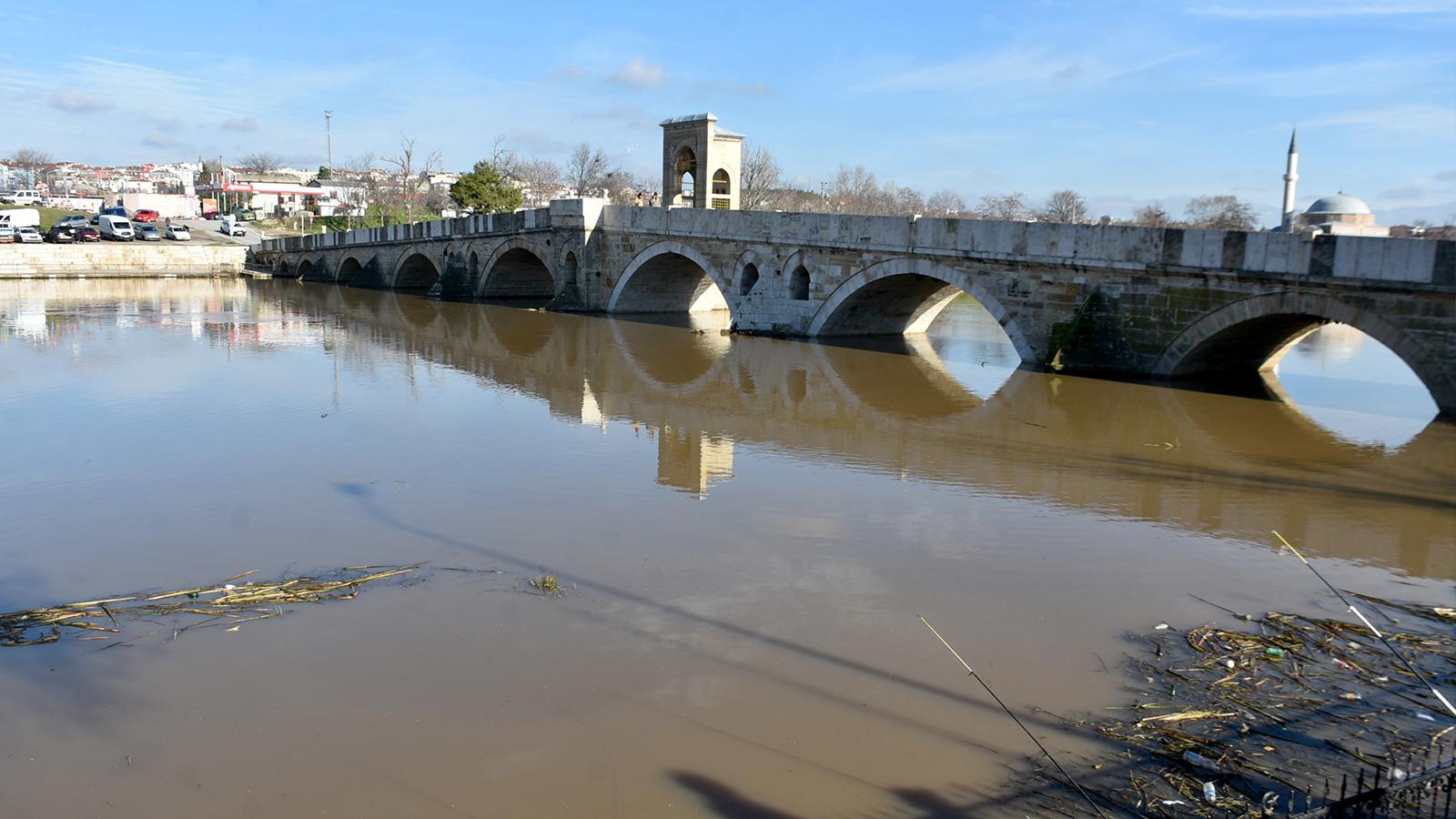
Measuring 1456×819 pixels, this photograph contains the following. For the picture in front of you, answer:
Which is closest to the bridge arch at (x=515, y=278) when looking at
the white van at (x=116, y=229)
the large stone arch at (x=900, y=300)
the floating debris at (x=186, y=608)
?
the large stone arch at (x=900, y=300)

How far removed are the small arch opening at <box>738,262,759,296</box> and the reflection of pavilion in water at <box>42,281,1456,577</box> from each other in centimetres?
141

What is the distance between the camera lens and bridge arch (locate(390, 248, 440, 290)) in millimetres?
32812

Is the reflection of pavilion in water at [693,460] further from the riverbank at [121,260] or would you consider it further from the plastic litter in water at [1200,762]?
the riverbank at [121,260]

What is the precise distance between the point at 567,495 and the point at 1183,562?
181 inches

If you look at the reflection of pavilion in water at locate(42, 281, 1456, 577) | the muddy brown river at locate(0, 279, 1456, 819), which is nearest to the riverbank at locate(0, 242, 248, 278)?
the reflection of pavilion in water at locate(42, 281, 1456, 577)

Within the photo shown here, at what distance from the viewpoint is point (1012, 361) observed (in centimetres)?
1767

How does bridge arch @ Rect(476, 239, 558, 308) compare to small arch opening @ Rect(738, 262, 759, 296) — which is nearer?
small arch opening @ Rect(738, 262, 759, 296)

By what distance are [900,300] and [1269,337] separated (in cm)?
653

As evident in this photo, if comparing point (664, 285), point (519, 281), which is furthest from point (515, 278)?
point (664, 285)

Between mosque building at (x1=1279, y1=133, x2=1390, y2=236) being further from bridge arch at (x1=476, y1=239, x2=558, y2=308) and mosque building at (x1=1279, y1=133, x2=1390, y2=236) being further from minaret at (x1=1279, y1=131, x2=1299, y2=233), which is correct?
bridge arch at (x1=476, y1=239, x2=558, y2=308)

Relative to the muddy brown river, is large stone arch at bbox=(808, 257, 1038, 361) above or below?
above

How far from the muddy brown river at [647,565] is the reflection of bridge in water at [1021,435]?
2.6 inches

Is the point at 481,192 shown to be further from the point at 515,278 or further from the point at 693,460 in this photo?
the point at 693,460

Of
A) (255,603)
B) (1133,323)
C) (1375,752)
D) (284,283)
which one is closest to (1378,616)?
(1375,752)
